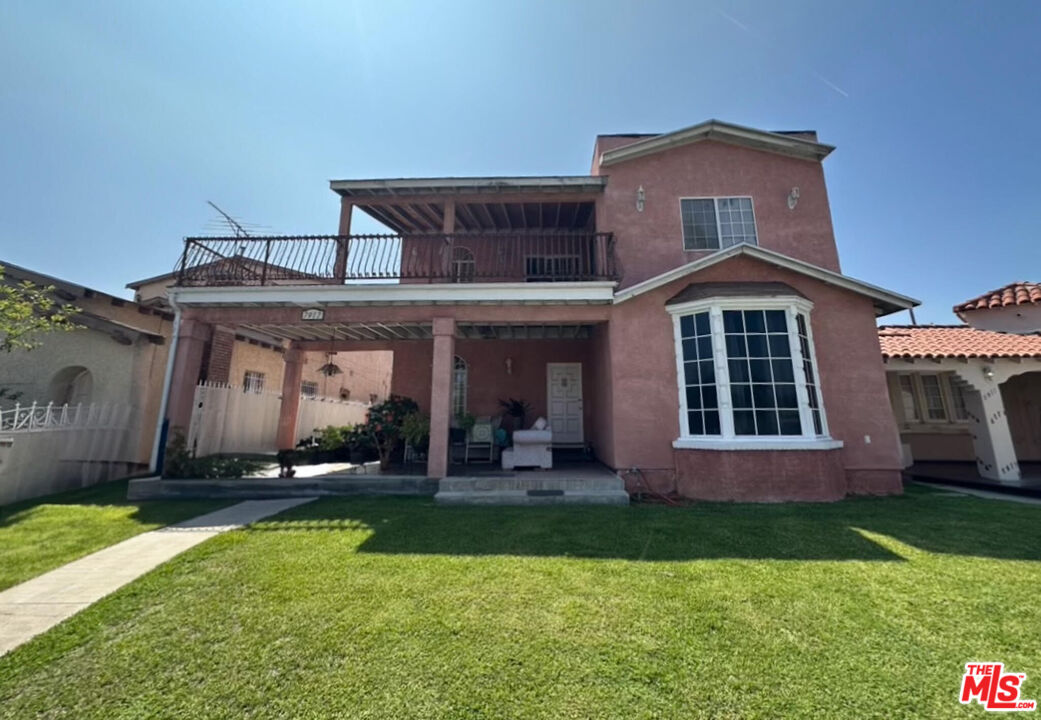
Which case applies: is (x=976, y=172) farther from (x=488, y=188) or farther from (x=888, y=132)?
(x=488, y=188)

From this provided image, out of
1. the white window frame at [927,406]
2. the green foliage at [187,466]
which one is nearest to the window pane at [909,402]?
the white window frame at [927,406]

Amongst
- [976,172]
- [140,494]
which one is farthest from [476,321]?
[976,172]

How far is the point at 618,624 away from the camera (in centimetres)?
316

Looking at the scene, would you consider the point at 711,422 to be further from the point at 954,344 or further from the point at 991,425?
the point at 954,344

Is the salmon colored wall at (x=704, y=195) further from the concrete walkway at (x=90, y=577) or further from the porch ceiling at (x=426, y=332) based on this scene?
the concrete walkway at (x=90, y=577)

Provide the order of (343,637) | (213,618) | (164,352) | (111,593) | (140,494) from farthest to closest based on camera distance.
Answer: (164,352) → (140,494) → (111,593) → (213,618) → (343,637)

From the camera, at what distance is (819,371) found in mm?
7848

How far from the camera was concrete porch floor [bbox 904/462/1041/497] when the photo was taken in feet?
25.9

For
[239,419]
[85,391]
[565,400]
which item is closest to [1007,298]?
[565,400]

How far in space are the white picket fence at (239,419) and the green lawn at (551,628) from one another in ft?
20.6

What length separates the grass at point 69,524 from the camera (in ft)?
15.1

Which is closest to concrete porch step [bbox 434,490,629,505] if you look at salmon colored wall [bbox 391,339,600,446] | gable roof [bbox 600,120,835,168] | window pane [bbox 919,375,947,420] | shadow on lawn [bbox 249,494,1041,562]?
shadow on lawn [bbox 249,494,1041,562]

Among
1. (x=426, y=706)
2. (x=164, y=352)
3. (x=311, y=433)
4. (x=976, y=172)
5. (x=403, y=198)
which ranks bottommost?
(x=426, y=706)

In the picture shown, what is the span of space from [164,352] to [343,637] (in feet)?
39.6
